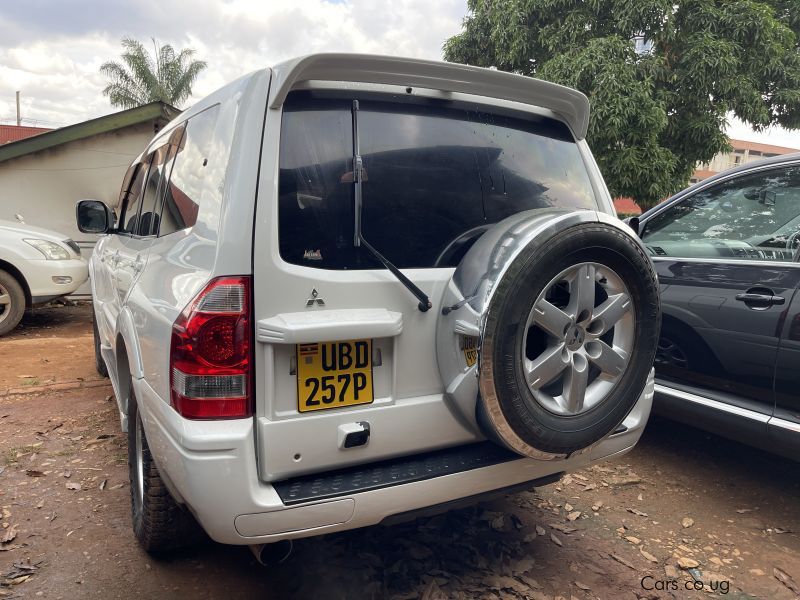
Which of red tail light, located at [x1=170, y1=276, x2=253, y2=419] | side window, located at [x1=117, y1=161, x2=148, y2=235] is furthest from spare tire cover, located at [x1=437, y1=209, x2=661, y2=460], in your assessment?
side window, located at [x1=117, y1=161, x2=148, y2=235]

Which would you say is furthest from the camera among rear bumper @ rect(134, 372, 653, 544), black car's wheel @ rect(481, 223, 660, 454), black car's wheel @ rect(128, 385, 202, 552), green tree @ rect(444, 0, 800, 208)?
green tree @ rect(444, 0, 800, 208)

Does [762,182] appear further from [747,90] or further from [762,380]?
[747,90]

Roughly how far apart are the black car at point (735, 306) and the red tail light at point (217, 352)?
2417 mm

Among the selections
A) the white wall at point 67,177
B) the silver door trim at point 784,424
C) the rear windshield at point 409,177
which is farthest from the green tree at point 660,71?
the rear windshield at point 409,177

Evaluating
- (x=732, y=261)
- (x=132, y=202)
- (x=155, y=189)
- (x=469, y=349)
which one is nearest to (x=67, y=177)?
(x=132, y=202)

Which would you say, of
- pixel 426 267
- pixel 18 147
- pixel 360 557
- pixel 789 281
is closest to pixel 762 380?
pixel 789 281

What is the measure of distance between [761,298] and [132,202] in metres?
3.51

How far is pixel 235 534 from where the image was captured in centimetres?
178

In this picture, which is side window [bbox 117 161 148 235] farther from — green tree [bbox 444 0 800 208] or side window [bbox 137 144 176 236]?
green tree [bbox 444 0 800 208]

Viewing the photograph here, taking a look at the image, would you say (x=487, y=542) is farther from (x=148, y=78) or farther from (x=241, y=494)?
(x=148, y=78)

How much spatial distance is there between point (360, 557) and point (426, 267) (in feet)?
4.34

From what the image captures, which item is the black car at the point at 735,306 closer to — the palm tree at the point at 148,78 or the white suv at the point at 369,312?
the white suv at the point at 369,312

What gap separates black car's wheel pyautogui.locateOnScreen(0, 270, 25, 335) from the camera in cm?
671

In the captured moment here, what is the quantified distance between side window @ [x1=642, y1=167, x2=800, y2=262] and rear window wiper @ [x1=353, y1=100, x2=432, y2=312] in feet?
6.50
